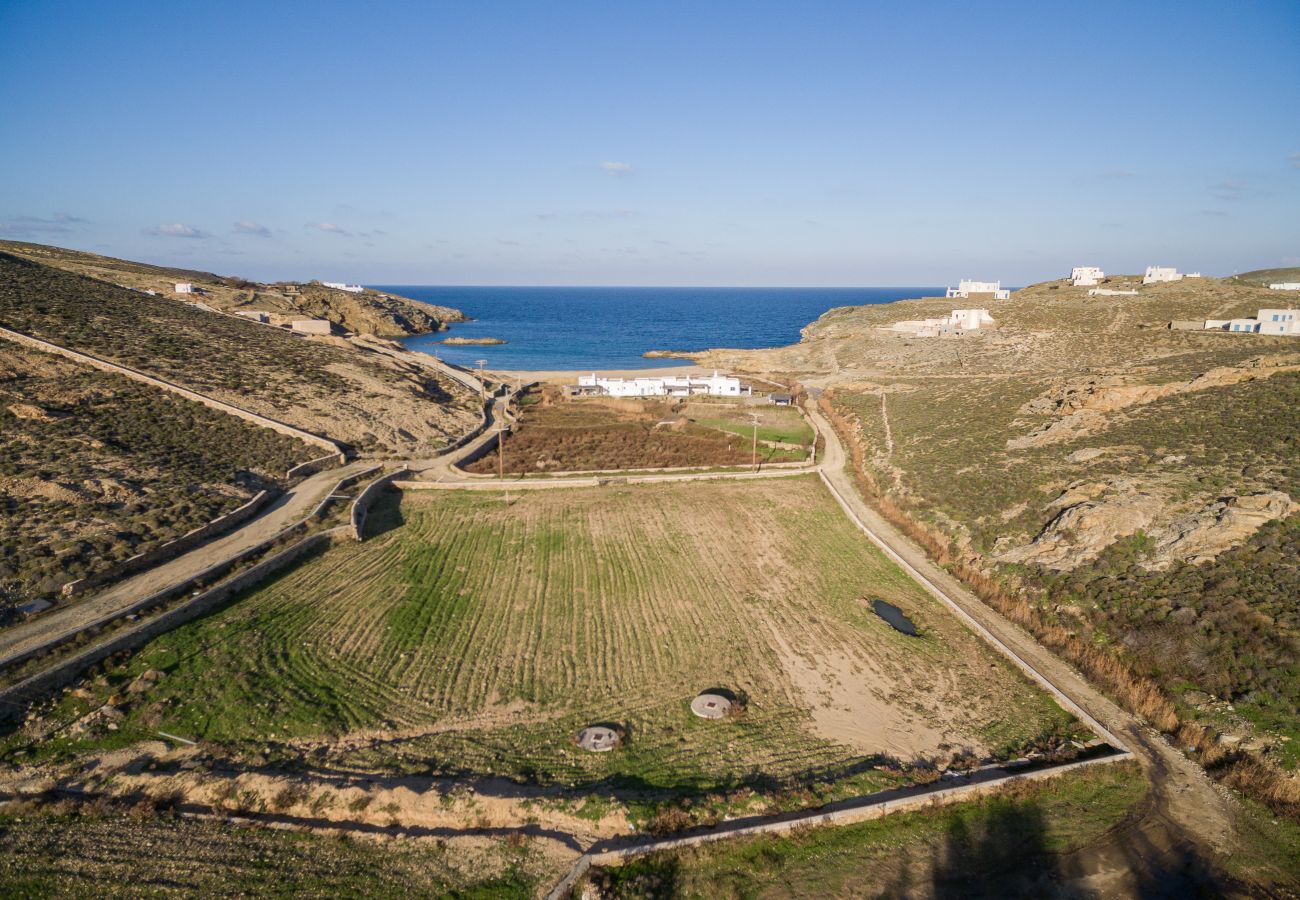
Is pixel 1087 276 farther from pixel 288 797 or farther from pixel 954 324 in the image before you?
pixel 288 797

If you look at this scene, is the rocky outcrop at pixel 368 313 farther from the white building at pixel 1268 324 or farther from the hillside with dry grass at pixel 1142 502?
the white building at pixel 1268 324

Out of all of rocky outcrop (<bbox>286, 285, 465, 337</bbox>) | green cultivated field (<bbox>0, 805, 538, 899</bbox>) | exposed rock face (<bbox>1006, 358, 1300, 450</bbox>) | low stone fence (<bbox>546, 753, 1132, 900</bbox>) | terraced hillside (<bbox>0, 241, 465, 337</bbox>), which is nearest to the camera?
green cultivated field (<bbox>0, 805, 538, 899</bbox>)

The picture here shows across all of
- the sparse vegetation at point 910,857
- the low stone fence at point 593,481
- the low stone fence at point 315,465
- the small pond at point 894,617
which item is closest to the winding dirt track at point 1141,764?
the sparse vegetation at point 910,857

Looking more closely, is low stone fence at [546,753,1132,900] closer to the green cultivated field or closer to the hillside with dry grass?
the green cultivated field

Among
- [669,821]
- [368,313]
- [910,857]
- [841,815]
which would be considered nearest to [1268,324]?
[910,857]

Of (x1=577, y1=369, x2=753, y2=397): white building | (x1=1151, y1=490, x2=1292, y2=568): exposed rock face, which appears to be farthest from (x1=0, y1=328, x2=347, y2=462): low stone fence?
(x1=1151, y1=490, x2=1292, y2=568): exposed rock face

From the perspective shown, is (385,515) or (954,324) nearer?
(385,515)
